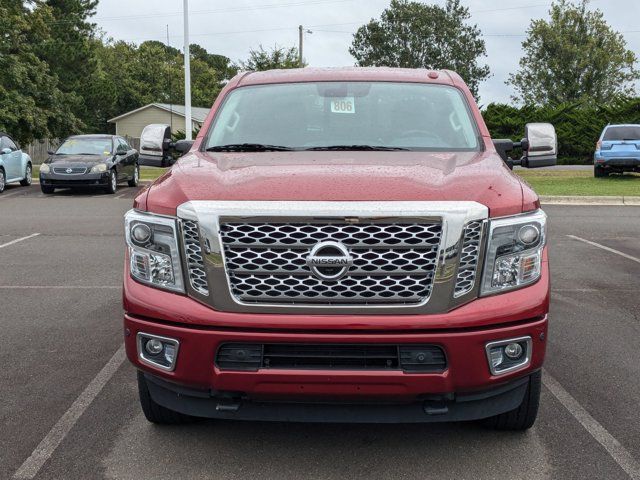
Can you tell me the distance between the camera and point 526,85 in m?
57.3

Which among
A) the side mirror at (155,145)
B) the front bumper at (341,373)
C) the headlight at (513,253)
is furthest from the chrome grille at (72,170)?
the headlight at (513,253)

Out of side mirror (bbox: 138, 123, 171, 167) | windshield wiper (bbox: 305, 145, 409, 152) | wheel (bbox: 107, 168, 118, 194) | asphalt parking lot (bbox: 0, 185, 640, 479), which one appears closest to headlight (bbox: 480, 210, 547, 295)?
asphalt parking lot (bbox: 0, 185, 640, 479)

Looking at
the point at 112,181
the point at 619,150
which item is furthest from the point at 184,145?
the point at 619,150

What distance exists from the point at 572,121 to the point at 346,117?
31606 millimetres

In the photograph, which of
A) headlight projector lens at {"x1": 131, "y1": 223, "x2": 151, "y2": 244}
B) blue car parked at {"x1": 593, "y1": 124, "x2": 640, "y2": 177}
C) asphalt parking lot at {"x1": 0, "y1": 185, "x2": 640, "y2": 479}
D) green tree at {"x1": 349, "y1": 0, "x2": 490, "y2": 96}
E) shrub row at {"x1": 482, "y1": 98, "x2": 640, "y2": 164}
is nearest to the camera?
headlight projector lens at {"x1": 131, "y1": 223, "x2": 151, "y2": 244}

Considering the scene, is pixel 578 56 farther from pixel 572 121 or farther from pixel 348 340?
pixel 348 340

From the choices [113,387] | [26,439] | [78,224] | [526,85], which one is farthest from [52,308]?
[526,85]

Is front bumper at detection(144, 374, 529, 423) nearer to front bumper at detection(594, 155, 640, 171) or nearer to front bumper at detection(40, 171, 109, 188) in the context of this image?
front bumper at detection(40, 171, 109, 188)

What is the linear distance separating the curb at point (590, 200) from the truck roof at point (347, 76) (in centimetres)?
1319

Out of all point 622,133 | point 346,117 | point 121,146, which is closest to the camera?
point 346,117

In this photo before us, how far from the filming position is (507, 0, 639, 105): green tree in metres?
53.2

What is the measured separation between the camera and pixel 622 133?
23.5m

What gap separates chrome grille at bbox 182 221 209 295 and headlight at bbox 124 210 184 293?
52mm

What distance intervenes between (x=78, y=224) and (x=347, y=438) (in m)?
10.6
